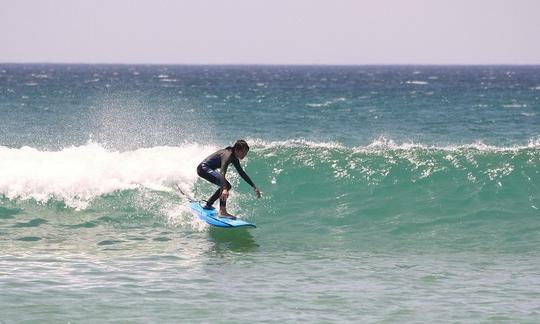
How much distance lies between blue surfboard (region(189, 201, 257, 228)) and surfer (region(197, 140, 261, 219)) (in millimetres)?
109

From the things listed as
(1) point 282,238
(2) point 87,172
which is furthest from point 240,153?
(2) point 87,172

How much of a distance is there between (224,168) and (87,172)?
20.3ft

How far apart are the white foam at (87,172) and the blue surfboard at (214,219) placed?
3.41 m

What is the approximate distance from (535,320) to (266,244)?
5723 mm

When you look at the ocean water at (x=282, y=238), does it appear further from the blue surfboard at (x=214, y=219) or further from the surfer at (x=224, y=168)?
the surfer at (x=224, y=168)

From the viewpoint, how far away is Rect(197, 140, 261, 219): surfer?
13969 mm

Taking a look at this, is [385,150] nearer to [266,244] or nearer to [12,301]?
[266,244]

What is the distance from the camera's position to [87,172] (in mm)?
19344

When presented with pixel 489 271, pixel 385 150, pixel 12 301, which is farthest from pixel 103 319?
pixel 385 150

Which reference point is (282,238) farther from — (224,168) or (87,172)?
(87,172)

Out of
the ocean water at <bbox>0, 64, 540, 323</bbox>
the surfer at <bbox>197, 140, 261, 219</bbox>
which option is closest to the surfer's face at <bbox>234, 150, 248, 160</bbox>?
the surfer at <bbox>197, 140, 261, 219</bbox>

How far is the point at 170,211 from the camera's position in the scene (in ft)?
54.7

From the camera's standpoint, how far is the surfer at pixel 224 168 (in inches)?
550

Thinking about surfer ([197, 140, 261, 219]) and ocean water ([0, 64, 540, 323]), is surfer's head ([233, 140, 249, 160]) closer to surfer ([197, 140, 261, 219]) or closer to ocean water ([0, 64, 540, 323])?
surfer ([197, 140, 261, 219])
